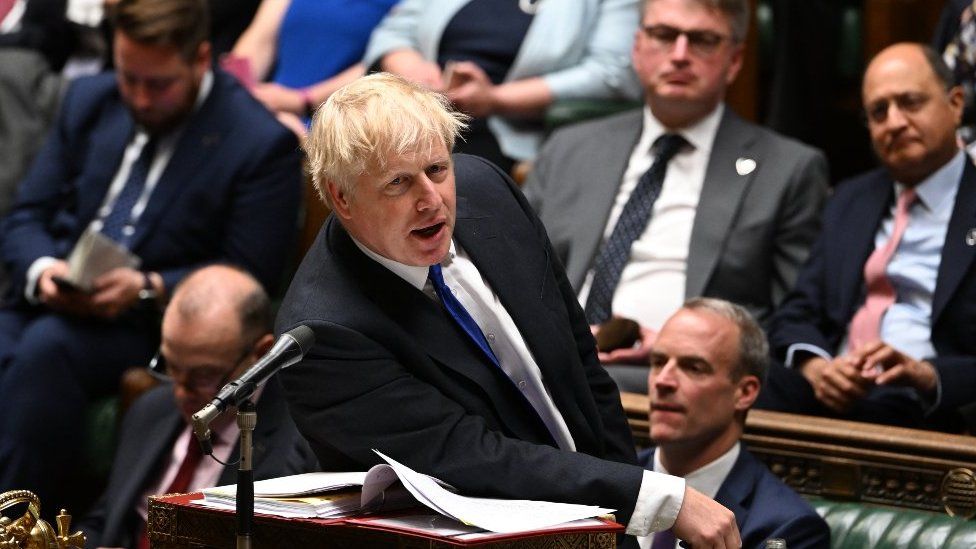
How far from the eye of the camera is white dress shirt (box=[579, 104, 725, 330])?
3713mm

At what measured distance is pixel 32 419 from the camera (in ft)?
12.7

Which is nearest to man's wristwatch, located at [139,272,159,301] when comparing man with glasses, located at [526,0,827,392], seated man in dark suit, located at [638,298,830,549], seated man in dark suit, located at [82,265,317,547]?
seated man in dark suit, located at [82,265,317,547]

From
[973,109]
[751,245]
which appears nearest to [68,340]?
[751,245]

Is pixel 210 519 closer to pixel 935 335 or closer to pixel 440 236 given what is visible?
pixel 440 236

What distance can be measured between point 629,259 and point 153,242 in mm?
1269

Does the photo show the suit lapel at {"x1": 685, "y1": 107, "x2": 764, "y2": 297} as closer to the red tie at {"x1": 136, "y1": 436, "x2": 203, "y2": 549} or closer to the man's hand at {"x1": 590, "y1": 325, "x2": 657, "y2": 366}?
the man's hand at {"x1": 590, "y1": 325, "x2": 657, "y2": 366}

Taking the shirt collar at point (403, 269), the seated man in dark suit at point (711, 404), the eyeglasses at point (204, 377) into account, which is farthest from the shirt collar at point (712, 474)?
the eyeglasses at point (204, 377)

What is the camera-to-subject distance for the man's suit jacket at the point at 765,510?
276 cm

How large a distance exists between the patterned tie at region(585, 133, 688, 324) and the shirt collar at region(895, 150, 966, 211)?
605 millimetres

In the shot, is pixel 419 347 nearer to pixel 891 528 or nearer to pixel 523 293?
pixel 523 293

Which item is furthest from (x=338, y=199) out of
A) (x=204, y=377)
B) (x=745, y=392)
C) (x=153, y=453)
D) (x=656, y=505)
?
(x=153, y=453)

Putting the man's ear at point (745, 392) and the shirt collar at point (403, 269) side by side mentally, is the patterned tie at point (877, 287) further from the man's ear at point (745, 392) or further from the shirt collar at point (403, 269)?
the shirt collar at point (403, 269)

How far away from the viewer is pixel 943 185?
3.57 m

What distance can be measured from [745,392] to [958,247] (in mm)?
738
